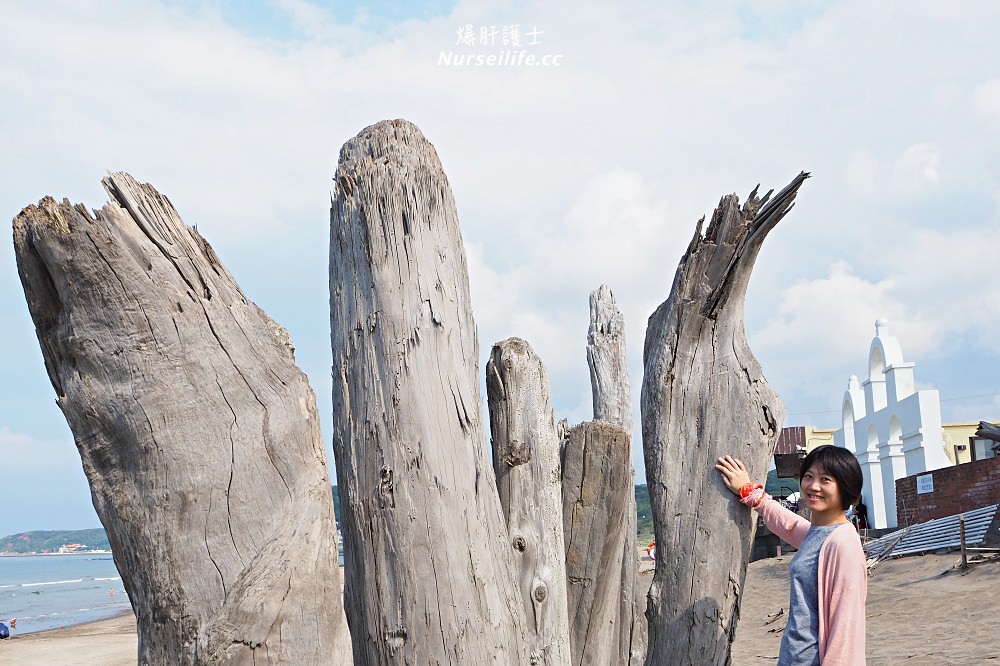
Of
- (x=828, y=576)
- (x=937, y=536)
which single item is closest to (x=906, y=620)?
(x=937, y=536)

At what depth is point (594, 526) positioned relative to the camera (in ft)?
13.8

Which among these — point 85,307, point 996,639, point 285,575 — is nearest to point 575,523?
point 285,575

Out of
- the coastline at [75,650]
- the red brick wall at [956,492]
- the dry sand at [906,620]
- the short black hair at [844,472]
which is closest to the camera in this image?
the short black hair at [844,472]

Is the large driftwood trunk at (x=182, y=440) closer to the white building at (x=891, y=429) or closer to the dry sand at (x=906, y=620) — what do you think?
the dry sand at (x=906, y=620)

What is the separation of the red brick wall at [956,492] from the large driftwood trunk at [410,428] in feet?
57.9

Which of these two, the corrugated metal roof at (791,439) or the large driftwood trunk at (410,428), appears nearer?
the large driftwood trunk at (410,428)

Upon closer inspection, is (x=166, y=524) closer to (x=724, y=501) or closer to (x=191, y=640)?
(x=191, y=640)

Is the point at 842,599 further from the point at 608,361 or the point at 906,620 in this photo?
the point at 906,620

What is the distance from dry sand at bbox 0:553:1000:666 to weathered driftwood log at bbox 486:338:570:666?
22.8 feet

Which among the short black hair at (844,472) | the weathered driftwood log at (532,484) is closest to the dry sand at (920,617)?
the weathered driftwood log at (532,484)

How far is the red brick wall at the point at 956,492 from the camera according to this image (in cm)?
1756

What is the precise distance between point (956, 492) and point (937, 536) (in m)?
2.42

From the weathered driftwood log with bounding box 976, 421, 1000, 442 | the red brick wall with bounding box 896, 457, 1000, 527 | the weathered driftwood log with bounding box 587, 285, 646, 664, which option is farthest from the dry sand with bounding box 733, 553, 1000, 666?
the red brick wall with bounding box 896, 457, 1000, 527

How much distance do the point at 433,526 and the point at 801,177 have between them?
78.9 inches
